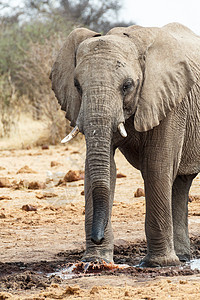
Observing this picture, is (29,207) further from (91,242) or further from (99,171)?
(99,171)

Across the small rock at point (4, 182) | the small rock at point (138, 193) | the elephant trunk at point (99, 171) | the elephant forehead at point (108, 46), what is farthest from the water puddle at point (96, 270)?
the small rock at point (4, 182)

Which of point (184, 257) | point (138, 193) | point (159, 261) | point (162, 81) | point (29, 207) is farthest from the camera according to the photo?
point (138, 193)

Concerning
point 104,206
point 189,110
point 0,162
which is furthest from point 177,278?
point 0,162

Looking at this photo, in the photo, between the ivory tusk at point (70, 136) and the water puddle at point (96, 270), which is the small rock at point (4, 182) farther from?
the ivory tusk at point (70, 136)

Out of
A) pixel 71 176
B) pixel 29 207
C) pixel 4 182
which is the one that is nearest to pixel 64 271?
pixel 29 207

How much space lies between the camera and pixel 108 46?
13.5 feet

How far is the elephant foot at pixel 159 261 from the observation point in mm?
4656

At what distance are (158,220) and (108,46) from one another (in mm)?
1315

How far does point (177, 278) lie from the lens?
13.0 ft

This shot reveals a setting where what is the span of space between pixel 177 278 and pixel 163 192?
74cm

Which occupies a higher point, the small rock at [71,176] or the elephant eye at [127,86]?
the elephant eye at [127,86]

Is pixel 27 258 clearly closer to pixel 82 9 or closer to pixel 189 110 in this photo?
pixel 189 110

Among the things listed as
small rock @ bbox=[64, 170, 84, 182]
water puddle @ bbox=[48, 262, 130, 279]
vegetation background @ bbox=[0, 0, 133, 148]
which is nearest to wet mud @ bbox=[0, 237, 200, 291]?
water puddle @ bbox=[48, 262, 130, 279]

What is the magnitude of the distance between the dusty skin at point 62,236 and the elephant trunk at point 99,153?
0.39m
